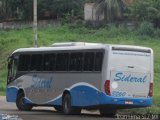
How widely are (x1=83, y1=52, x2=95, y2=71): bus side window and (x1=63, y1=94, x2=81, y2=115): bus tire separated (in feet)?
5.89

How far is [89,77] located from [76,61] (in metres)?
1.33

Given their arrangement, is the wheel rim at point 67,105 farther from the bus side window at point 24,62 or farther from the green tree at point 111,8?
the green tree at point 111,8

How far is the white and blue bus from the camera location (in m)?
23.8

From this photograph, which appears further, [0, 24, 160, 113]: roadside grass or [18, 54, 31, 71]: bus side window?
[0, 24, 160, 113]: roadside grass

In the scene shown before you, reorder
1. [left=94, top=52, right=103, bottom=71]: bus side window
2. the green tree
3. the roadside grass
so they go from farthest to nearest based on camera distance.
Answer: the green tree → the roadside grass → [left=94, top=52, right=103, bottom=71]: bus side window

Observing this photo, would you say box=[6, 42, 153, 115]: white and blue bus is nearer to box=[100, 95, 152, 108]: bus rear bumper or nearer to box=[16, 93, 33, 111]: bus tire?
box=[100, 95, 152, 108]: bus rear bumper

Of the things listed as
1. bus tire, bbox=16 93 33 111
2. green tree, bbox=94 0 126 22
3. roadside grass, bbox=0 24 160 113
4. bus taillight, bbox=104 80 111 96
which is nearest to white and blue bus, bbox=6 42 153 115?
bus taillight, bbox=104 80 111 96

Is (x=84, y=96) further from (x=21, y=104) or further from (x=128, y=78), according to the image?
(x=21, y=104)

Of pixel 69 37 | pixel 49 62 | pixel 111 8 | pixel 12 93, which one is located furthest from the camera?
pixel 111 8

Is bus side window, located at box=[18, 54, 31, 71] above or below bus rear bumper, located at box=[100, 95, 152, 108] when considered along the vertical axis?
above

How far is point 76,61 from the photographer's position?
2570cm

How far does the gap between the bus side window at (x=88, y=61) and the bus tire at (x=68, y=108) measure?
5.89ft

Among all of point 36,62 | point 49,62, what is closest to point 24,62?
point 36,62

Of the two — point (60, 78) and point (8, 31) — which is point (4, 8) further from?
point (60, 78)
